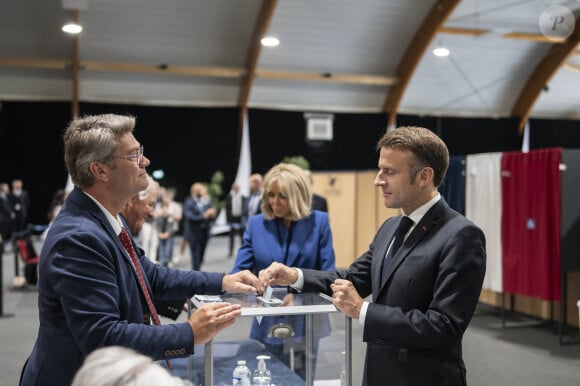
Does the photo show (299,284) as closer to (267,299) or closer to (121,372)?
(267,299)

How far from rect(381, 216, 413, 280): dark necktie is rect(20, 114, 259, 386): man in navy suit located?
1.59ft

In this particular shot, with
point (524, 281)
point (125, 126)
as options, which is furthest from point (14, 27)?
point (125, 126)

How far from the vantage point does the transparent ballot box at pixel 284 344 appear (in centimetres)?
195

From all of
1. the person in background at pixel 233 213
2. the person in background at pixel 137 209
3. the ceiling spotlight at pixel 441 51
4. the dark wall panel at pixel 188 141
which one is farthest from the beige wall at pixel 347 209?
the person in background at pixel 137 209

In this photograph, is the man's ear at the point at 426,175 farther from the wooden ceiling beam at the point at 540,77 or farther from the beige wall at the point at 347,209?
the wooden ceiling beam at the point at 540,77

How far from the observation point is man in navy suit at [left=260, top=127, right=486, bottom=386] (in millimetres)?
1708

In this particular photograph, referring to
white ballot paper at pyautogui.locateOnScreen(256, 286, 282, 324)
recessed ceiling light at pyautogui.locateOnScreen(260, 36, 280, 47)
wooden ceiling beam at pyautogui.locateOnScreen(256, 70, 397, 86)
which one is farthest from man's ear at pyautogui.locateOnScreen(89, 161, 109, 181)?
wooden ceiling beam at pyautogui.locateOnScreen(256, 70, 397, 86)

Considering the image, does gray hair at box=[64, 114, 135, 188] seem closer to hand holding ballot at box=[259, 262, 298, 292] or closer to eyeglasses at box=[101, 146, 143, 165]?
eyeglasses at box=[101, 146, 143, 165]

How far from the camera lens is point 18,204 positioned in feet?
45.1

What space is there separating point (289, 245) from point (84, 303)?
179 cm

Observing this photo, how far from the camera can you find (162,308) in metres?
3.28

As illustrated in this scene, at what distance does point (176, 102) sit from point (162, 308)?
467 inches

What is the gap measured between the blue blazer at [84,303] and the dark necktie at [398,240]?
634 mm

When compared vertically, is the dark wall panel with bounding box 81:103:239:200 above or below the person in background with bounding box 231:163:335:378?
above
